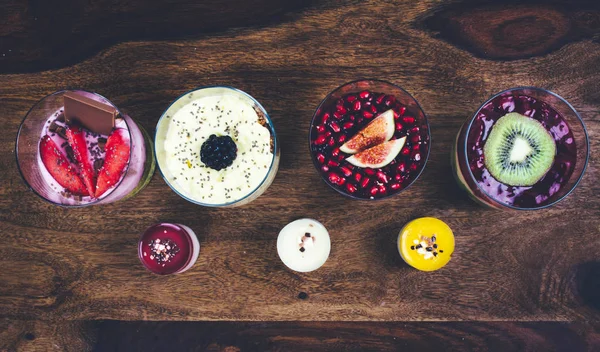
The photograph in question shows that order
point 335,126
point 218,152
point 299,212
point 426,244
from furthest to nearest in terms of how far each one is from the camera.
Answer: point 299,212, point 426,244, point 335,126, point 218,152

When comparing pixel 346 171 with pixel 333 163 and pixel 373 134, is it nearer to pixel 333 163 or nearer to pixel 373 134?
pixel 333 163

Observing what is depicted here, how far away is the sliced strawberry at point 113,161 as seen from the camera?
2.14 metres

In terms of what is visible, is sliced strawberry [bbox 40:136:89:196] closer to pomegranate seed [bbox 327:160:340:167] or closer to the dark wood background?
the dark wood background

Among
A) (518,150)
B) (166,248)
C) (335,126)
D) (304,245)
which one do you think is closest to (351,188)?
(335,126)

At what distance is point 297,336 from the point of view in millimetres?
2463

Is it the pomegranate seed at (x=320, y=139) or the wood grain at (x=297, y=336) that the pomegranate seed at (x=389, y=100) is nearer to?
the pomegranate seed at (x=320, y=139)

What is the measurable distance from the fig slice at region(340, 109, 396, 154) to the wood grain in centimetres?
97

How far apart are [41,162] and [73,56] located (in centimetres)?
63

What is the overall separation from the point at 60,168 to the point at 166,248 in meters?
0.64

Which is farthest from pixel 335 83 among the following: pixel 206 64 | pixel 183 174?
pixel 183 174

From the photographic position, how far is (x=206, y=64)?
242cm

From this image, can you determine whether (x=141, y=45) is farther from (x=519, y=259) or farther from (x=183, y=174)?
(x=519, y=259)

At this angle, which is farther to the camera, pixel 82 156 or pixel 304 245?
pixel 304 245

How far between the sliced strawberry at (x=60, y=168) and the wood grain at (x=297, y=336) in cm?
80
